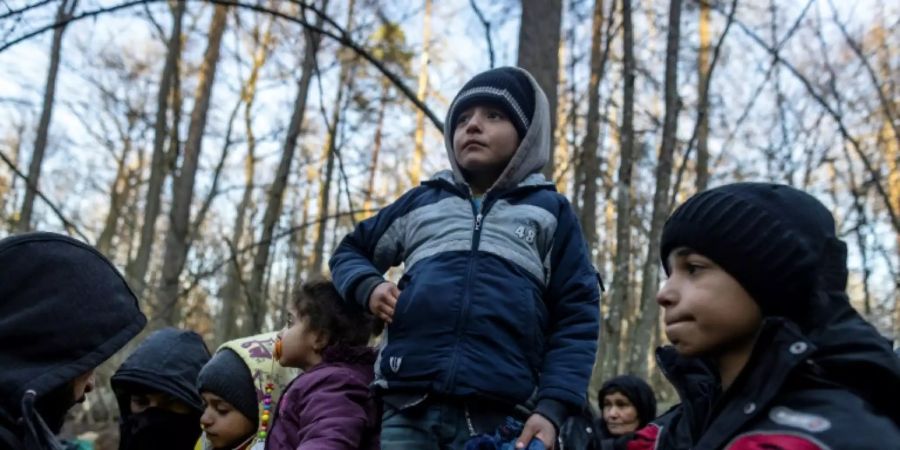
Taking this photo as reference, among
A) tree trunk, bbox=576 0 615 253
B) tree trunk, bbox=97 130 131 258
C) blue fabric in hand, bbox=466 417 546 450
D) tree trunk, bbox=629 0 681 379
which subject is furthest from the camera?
tree trunk, bbox=97 130 131 258

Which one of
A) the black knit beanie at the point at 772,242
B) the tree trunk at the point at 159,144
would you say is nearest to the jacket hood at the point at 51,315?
the black knit beanie at the point at 772,242

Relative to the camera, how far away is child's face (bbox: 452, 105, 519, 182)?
266 centimetres

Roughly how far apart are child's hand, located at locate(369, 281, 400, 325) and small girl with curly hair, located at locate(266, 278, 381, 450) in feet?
1.15

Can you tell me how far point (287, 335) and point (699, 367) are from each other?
1612mm

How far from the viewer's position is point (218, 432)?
3271 millimetres

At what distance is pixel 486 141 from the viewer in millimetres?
2664

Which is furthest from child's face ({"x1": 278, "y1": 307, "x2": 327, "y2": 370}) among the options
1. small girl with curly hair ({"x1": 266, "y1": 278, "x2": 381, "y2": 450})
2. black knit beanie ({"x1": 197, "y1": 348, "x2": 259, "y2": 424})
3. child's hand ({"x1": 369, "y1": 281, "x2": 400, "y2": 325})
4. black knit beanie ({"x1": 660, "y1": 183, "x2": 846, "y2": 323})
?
black knit beanie ({"x1": 660, "y1": 183, "x2": 846, "y2": 323})

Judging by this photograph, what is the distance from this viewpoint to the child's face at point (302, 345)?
294 cm

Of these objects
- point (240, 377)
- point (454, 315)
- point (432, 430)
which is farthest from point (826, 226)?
point (240, 377)

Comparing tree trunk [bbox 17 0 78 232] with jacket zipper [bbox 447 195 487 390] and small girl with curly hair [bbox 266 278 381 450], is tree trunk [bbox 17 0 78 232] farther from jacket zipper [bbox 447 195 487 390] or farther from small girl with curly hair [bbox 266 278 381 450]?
jacket zipper [bbox 447 195 487 390]

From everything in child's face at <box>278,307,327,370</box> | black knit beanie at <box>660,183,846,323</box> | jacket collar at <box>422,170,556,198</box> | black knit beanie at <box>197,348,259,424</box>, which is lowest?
black knit beanie at <box>197,348,259,424</box>

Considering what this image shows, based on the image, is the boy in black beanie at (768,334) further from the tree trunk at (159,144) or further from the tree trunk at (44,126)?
the tree trunk at (44,126)

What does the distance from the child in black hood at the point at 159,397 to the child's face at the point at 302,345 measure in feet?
2.57

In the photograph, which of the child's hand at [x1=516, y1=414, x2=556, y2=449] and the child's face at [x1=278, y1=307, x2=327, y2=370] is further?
the child's face at [x1=278, y1=307, x2=327, y2=370]
